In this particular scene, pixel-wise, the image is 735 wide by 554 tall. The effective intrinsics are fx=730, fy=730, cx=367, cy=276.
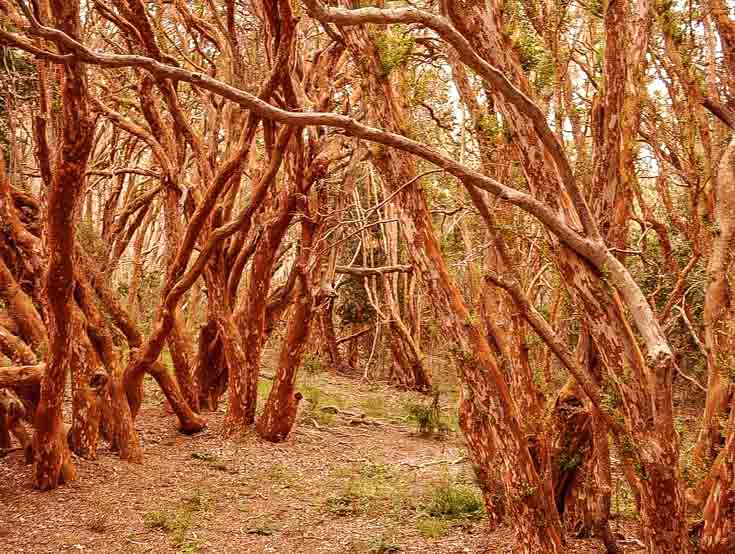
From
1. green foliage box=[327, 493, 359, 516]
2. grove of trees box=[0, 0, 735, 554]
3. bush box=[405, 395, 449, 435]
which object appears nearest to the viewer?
grove of trees box=[0, 0, 735, 554]

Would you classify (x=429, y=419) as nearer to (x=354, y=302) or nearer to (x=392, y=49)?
(x=354, y=302)

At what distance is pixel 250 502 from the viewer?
7.01 metres

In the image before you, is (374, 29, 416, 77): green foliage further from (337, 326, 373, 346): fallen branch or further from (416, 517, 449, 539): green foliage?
(337, 326, 373, 346): fallen branch

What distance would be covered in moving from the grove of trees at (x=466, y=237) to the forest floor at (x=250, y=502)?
308 millimetres

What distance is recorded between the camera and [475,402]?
5.02m

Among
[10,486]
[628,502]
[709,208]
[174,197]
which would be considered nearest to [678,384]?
[628,502]

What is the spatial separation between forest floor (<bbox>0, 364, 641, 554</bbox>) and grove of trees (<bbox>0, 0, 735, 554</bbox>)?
1.01ft

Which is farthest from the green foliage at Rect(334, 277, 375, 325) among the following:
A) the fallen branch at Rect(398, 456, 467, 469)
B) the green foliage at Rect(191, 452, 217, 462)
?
the green foliage at Rect(191, 452, 217, 462)

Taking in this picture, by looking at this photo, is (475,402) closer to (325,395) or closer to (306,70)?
(306,70)

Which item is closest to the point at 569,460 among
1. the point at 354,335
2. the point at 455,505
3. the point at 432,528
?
the point at 432,528

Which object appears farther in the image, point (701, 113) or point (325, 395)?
point (325, 395)

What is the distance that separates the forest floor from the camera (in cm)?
568

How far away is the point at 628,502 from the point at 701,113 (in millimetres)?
3551

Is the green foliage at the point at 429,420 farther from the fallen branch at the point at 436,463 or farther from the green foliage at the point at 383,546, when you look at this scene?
the green foliage at the point at 383,546
